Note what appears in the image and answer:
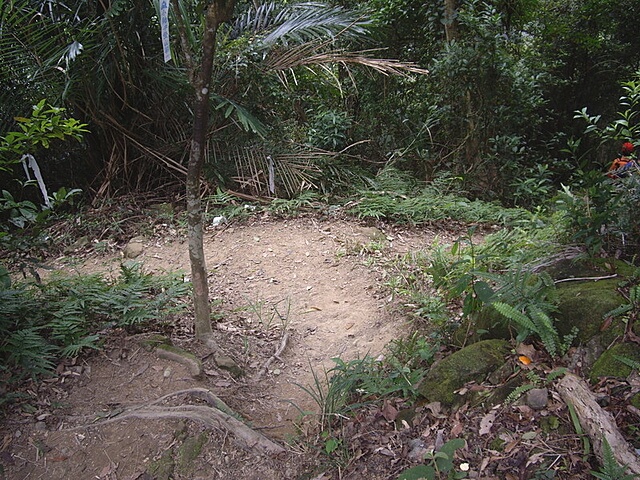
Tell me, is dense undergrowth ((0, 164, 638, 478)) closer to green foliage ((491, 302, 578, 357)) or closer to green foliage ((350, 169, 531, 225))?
green foliage ((491, 302, 578, 357))

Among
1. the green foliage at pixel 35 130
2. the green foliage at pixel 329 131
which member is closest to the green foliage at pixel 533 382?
the green foliage at pixel 35 130

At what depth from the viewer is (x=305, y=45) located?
6.07 metres

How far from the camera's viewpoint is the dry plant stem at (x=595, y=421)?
158 centimetres

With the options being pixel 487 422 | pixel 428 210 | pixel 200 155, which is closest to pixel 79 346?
pixel 200 155

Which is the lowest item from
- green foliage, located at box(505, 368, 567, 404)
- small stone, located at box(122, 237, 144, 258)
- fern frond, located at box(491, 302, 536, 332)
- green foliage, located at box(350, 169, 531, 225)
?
green foliage, located at box(350, 169, 531, 225)

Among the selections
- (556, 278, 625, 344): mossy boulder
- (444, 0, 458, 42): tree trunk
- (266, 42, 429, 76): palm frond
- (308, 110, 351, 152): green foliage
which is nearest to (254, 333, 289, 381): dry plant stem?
(556, 278, 625, 344): mossy boulder

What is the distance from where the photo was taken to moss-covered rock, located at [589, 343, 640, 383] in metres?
1.91

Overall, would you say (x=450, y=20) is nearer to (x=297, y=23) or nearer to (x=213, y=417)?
(x=297, y=23)

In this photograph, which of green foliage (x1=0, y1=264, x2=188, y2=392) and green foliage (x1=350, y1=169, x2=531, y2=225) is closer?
green foliage (x1=0, y1=264, x2=188, y2=392)

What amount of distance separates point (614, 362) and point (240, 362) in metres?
2.15

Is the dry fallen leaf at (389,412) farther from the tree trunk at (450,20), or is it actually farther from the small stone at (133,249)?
the tree trunk at (450,20)

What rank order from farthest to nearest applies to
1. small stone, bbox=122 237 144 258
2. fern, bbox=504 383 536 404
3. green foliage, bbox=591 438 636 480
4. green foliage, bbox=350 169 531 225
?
green foliage, bbox=350 169 531 225, small stone, bbox=122 237 144 258, fern, bbox=504 383 536 404, green foliage, bbox=591 438 636 480

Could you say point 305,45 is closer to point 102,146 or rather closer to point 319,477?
point 102,146

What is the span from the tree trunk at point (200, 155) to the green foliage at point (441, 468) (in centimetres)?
168
